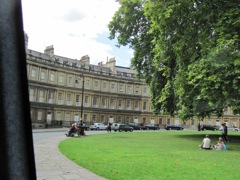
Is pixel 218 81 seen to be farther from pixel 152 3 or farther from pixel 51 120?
pixel 51 120

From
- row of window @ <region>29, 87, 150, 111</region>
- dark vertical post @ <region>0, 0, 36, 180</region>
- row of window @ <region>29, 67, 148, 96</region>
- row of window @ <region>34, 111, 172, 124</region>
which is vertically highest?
row of window @ <region>29, 67, 148, 96</region>

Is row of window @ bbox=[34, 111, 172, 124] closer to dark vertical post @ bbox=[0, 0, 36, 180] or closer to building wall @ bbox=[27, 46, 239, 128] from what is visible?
building wall @ bbox=[27, 46, 239, 128]

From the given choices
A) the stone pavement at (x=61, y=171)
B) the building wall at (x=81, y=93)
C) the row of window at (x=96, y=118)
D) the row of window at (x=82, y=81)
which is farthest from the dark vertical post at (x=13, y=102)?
the row of window at (x=96, y=118)

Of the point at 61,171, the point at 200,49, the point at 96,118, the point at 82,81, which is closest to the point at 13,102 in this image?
the point at 61,171

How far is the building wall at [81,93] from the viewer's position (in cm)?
6400

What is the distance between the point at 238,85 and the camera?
59.3 feet

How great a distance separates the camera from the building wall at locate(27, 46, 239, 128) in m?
64.0

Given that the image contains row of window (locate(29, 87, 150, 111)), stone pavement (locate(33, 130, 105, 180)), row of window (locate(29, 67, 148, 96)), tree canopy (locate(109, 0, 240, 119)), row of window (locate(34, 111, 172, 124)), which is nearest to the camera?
stone pavement (locate(33, 130, 105, 180))

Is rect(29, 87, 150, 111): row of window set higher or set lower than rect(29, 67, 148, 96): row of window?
lower

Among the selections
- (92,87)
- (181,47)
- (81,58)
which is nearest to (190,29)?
(181,47)

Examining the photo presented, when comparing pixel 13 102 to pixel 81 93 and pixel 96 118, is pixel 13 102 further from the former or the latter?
pixel 96 118

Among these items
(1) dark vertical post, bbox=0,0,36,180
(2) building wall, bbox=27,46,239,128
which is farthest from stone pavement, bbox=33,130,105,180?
(2) building wall, bbox=27,46,239,128

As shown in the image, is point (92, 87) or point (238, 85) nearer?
point (238, 85)

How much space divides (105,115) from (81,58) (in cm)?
1752
